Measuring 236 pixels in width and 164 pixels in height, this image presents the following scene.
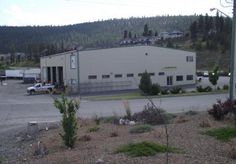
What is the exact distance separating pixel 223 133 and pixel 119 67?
55460 millimetres

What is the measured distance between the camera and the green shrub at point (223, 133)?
1283 cm

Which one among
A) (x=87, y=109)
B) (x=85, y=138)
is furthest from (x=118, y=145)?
(x=87, y=109)

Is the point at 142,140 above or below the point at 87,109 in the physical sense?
above

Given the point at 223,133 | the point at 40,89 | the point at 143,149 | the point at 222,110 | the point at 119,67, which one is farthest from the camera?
the point at 119,67

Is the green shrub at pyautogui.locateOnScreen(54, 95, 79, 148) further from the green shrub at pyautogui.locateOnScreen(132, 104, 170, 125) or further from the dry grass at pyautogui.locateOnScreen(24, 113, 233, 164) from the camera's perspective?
the green shrub at pyautogui.locateOnScreen(132, 104, 170, 125)

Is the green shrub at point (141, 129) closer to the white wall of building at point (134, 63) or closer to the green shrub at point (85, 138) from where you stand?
the green shrub at point (85, 138)

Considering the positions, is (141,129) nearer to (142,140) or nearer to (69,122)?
(142,140)

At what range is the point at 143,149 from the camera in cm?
1095

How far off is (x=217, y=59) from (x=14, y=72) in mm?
57138

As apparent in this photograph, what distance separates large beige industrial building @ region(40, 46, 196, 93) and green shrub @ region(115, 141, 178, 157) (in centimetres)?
5276

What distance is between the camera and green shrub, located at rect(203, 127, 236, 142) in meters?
12.8

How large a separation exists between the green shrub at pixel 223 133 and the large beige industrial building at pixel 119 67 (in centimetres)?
5078

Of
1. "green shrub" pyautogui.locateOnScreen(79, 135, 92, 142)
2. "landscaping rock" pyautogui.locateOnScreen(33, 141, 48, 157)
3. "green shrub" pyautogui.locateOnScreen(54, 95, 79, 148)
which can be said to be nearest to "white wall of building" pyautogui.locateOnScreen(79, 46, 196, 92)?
"green shrub" pyautogui.locateOnScreen(79, 135, 92, 142)

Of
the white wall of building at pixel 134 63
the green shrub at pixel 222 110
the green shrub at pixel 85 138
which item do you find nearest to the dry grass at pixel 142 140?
the green shrub at pixel 85 138
